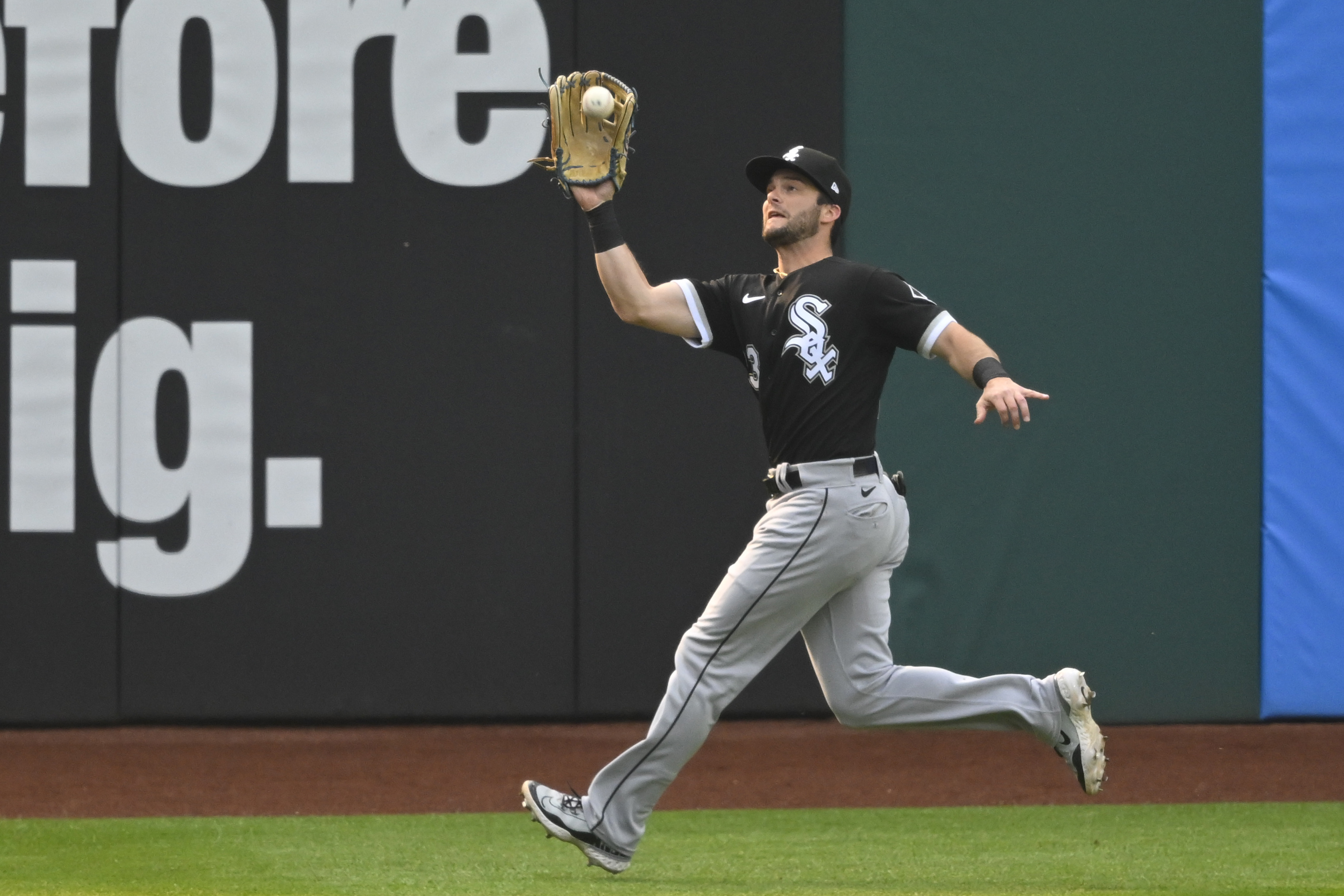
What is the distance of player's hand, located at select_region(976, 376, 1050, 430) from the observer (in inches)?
149

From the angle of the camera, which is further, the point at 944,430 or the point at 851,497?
the point at 944,430

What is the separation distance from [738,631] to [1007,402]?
0.87 m

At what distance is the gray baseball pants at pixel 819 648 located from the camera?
413cm

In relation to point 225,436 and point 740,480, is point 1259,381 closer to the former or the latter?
point 740,480

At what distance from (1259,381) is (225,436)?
453 centimetres

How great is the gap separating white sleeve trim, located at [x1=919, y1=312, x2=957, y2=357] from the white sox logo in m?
0.21

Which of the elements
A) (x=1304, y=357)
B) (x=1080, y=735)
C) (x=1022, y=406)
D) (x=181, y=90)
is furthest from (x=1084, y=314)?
(x=181, y=90)

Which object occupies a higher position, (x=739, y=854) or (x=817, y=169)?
(x=817, y=169)

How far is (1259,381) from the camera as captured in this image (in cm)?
755

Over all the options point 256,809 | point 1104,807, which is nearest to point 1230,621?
point 1104,807

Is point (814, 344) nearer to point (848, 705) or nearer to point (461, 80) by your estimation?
point (848, 705)

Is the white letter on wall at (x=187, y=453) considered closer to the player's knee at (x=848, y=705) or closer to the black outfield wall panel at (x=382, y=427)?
the black outfield wall panel at (x=382, y=427)

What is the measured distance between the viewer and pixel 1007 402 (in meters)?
3.82

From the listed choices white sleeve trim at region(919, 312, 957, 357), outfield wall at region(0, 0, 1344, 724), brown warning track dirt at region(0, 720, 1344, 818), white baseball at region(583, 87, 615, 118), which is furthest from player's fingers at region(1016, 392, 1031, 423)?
outfield wall at region(0, 0, 1344, 724)
